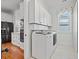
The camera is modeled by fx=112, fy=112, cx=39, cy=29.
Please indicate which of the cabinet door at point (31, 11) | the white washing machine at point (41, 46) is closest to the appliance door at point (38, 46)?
the white washing machine at point (41, 46)

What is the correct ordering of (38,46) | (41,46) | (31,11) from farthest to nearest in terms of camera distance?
(31,11), (38,46), (41,46)

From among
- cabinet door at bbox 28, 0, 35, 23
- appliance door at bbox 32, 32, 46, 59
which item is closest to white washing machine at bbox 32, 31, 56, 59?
appliance door at bbox 32, 32, 46, 59

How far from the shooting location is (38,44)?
360cm

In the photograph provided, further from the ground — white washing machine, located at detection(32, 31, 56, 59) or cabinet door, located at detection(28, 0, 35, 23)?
cabinet door, located at detection(28, 0, 35, 23)

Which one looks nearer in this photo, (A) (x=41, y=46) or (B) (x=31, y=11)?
(A) (x=41, y=46)

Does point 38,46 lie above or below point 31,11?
below

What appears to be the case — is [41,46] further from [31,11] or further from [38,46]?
[31,11]

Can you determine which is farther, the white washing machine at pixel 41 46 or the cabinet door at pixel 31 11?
the cabinet door at pixel 31 11

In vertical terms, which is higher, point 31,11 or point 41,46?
point 31,11

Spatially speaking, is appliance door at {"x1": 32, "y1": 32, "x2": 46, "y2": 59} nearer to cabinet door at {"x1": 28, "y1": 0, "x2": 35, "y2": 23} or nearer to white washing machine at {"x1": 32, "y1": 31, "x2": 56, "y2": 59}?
white washing machine at {"x1": 32, "y1": 31, "x2": 56, "y2": 59}

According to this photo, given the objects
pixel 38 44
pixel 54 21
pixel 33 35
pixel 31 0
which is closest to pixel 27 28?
pixel 33 35

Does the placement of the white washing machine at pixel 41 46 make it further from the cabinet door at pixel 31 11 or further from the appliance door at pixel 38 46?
the cabinet door at pixel 31 11

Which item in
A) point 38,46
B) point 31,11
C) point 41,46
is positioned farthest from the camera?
point 31,11

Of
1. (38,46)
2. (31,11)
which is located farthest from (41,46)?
(31,11)
